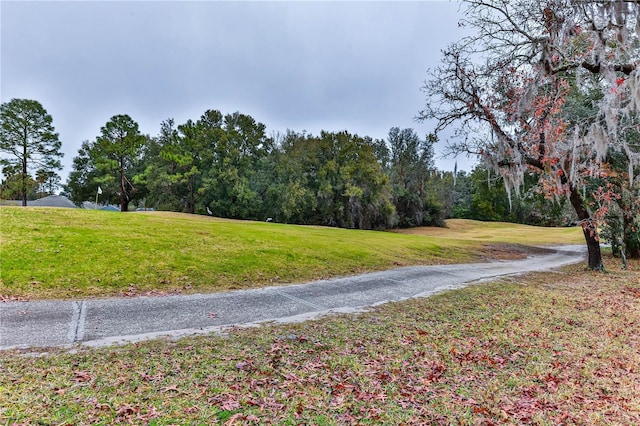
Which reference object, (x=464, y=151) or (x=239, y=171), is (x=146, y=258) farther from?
(x=239, y=171)

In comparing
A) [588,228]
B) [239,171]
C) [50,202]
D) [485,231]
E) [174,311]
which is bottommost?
[174,311]

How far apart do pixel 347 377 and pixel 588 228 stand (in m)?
10.3

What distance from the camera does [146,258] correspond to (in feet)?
24.6

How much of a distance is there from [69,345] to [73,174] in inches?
1642

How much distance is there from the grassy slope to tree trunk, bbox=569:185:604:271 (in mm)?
4405

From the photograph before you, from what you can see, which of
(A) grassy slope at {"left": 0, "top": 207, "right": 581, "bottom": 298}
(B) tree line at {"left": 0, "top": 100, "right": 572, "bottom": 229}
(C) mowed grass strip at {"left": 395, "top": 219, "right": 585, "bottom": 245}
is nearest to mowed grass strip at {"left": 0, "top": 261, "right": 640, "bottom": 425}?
(A) grassy slope at {"left": 0, "top": 207, "right": 581, "bottom": 298}

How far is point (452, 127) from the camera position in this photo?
32.3 ft

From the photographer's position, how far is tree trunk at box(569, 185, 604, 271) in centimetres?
997

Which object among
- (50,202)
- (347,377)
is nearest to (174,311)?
(347,377)

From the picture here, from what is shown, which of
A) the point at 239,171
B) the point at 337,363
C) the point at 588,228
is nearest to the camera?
the point at 337,363

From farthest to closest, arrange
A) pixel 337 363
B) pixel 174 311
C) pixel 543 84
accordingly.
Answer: pixel 543 84
pixel 174 311
pixel 337 363

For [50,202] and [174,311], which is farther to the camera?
[50,202]

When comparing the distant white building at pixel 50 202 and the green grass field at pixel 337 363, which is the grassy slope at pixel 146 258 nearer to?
the green grass field at pixel 337 363

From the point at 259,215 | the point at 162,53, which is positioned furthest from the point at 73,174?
the point at 162,53
